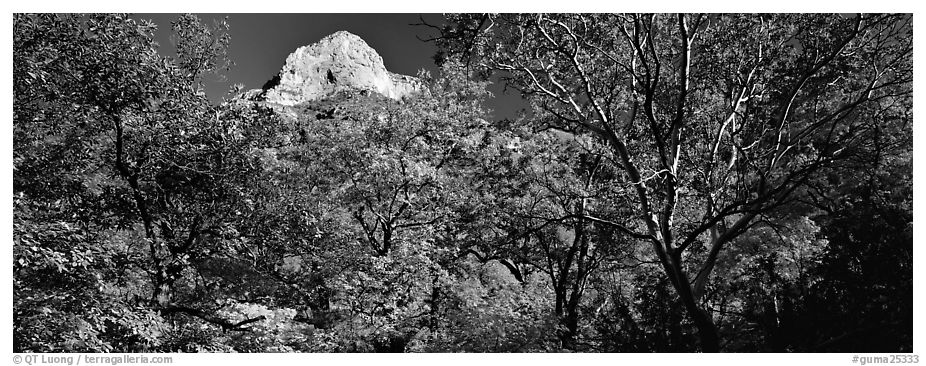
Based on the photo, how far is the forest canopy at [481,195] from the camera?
661 cm

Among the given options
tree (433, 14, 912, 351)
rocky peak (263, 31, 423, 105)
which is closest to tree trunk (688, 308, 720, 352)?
tree (433, 14, 912, 351)

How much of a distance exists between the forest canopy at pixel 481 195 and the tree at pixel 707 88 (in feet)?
0.21

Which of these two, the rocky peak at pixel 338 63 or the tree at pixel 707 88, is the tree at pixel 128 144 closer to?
the tree at pixel 707 88

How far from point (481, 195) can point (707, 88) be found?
6.91 meters

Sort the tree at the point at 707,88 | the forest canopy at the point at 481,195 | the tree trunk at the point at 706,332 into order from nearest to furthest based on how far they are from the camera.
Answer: the forest canopy at the point at 481,195
the tree trunk at the point at 706,332
the tree at the point at 707,88

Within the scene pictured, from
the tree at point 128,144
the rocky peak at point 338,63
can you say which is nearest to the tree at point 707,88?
the tree at point 128,144

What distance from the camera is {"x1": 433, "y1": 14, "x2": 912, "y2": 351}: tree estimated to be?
782 centimetres

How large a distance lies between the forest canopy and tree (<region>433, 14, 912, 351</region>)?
0.21 ft

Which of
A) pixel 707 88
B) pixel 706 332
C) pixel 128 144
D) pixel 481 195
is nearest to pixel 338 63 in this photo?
pixel 481 195
